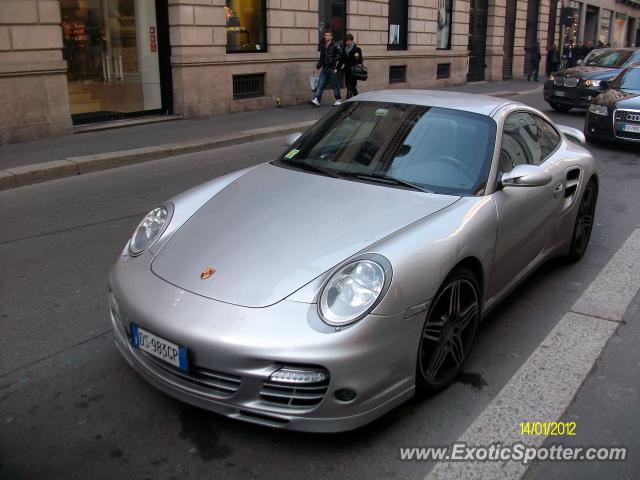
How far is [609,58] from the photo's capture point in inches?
663

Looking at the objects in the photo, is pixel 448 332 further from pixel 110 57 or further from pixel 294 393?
pixel 110 57

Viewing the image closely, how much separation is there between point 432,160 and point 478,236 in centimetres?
66

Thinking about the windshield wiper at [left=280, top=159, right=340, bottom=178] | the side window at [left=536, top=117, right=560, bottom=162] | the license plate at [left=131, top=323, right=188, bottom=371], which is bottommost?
the license plate at [left=131, top=323, right=188, bottom=371]

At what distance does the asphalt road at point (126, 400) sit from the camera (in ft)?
9.17

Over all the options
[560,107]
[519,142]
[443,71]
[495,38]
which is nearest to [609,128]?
[560,107]

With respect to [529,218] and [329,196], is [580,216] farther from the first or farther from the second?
[329,196]

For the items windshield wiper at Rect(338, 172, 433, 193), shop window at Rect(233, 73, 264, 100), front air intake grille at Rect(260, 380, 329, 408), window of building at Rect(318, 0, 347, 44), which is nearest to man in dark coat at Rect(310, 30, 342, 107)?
shop window at Rect(233, 73, 264, 100)

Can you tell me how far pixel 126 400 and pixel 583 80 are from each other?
1482 centimetres

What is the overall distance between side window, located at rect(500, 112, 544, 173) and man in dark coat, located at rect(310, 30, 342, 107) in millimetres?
11072

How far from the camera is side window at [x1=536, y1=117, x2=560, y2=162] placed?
15.4 feet

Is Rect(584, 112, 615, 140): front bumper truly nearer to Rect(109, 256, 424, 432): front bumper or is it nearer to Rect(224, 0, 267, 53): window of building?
Rect(224, 0, 267, 53): window of building

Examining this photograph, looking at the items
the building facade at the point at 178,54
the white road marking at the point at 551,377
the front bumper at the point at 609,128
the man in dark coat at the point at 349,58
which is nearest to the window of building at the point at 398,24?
the building facade at the point at 178,54

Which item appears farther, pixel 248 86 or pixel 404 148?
pixel 248 86
